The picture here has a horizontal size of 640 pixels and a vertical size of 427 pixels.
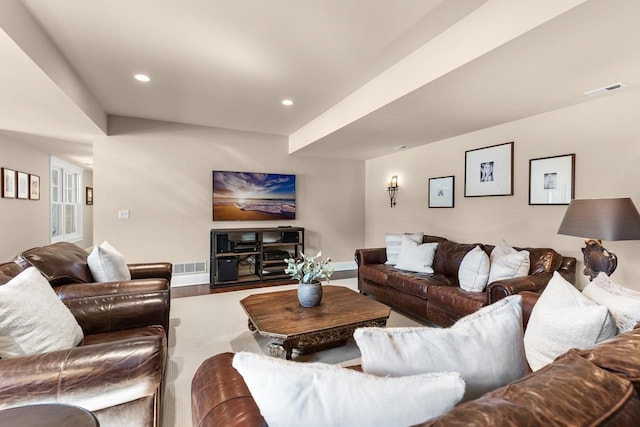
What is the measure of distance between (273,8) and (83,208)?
27.5 feet

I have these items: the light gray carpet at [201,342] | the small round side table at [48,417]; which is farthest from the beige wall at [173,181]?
the small round side table at [48,417]

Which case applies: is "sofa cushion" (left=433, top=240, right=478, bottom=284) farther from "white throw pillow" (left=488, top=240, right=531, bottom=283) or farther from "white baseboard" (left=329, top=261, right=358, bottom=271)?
"white baseboard" (left=329, top=261, right=358, bottom=271)

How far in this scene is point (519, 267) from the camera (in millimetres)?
2701

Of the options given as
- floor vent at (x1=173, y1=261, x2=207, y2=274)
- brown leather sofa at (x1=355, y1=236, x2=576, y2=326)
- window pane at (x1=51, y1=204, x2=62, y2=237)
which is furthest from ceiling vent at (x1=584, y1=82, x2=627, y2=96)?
window pane at (x1=51, y1=204, x2=62, y2=237)

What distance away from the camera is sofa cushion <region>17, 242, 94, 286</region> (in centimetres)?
198

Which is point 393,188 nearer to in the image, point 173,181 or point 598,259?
point 598,259

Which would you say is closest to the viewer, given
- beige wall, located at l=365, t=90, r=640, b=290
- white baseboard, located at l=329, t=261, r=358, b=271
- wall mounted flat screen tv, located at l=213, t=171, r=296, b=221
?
beige wall, located at l=365, t=90, r=640, b=290

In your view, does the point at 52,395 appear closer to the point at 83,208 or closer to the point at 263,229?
the point at 263,229

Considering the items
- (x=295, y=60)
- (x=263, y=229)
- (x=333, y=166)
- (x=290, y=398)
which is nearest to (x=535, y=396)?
(x=290, y=398)

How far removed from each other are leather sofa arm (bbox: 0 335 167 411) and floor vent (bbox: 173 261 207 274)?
12.0ft

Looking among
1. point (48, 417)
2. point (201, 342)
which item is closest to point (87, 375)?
point (48, 417)

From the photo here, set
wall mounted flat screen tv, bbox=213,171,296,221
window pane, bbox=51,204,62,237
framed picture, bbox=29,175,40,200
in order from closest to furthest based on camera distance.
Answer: wall mounted flat screen tv, bbox=213,171,296,221
framed picture, bbox=29,175,40,200
window pane, bbox=51,204,62,237

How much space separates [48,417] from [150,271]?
2222mm

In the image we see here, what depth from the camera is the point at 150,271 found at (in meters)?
2.94
